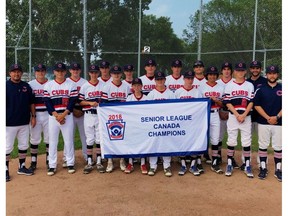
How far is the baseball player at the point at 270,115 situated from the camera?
18.8 ft

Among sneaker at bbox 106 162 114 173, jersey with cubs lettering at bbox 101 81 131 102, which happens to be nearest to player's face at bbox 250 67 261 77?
jersey with cubs lettering at bbox 101 81 131 102

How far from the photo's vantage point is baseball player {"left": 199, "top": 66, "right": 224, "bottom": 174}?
6.21 m

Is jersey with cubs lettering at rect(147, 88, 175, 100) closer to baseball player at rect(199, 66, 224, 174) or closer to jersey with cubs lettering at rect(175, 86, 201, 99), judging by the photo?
jersey with cubs lettering at rect(175, 86, 201, 99)

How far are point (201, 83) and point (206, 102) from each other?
2.23 ft

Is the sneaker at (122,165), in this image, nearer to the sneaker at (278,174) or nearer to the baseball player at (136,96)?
the baseball player at (136,96)

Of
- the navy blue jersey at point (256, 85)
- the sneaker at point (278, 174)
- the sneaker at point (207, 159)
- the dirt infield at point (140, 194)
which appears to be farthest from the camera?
the sneaker at point (207, 159)

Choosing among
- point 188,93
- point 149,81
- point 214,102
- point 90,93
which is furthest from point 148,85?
point 214,102

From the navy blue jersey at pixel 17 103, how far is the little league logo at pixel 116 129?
1.62m

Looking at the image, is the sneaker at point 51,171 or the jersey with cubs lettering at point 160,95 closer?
the sneaker at point 51,171

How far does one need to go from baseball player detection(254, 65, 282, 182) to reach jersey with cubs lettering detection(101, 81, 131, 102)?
8.56 feet

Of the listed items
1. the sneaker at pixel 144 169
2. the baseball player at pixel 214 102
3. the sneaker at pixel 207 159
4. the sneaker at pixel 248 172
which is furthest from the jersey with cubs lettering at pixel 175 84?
the sneaker at pixel 248 172

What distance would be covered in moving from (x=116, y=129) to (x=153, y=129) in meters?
0.73

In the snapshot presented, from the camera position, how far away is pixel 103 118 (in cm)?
610

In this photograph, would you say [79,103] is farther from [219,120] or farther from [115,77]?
[219,120]
